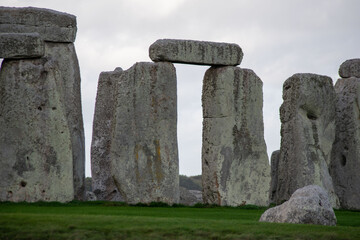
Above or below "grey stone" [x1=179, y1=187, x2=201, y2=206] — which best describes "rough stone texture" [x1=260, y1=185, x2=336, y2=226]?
below

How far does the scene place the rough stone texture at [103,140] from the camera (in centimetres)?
2906

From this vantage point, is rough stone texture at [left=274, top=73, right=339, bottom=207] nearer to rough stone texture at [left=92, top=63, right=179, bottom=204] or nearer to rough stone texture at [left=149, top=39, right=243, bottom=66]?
rough stone texture at [left=149, top=39, right=243, bottom=66]

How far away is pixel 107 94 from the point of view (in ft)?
95.6

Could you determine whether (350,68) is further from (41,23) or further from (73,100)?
(41,23)

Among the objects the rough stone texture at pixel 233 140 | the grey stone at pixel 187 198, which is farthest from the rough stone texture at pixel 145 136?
the grey stone at pixel 187 198

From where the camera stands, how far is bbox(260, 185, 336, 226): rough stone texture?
18.8 meters

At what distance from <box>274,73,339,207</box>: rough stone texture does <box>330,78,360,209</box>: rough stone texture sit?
4.88 ft

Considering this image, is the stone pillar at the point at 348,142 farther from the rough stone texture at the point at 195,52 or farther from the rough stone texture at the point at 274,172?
the rough stone texture at the point at 195,52

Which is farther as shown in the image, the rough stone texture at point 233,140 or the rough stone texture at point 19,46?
the rough stone texture at point 233,140

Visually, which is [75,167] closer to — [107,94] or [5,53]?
[107,94]

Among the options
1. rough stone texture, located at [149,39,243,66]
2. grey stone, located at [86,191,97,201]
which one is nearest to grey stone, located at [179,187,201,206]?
grey stone, located at [86,191,97,201]

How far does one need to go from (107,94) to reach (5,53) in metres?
6.04

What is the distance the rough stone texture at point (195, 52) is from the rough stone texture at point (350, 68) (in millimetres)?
4795

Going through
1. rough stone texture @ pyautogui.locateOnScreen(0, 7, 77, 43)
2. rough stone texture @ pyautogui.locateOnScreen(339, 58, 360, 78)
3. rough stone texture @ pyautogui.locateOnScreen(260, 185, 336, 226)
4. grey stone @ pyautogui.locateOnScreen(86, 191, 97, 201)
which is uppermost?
rough stone texture @ pyautogui.locateOnScreen(0, 7, 77, 43)
